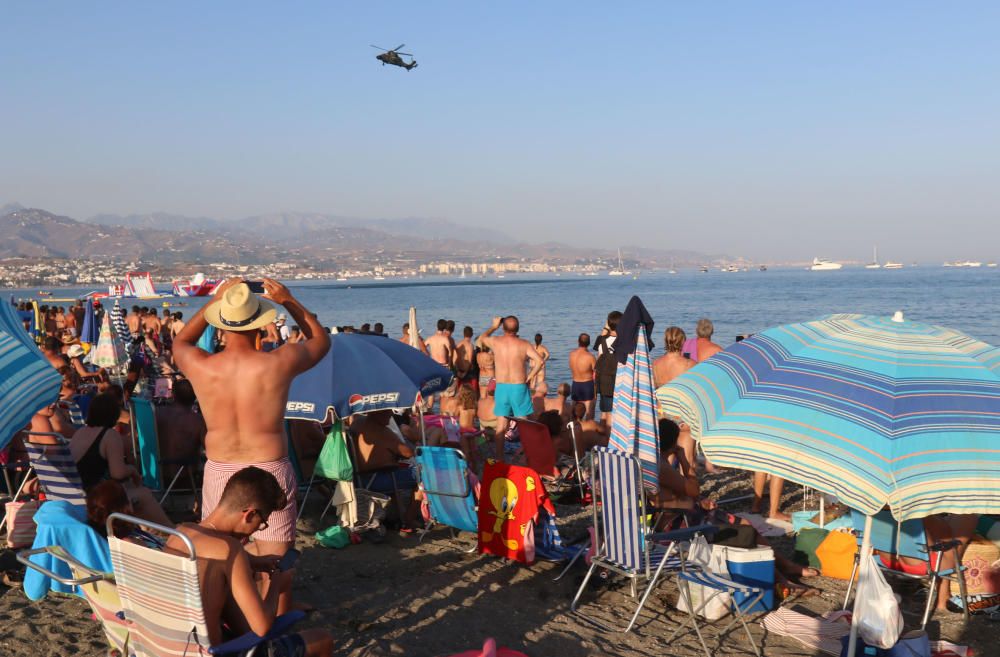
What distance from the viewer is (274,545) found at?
3.68 m

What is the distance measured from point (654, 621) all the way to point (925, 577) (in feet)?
5.81

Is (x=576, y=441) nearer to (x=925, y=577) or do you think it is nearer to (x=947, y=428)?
(x=925, y=577)

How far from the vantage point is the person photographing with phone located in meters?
3.65

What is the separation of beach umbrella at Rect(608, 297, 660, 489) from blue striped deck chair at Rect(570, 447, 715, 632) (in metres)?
0.70

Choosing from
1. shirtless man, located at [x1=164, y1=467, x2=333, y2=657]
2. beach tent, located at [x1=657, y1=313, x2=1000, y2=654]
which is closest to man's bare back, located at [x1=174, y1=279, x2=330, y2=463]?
shirtless man, located at [x1=164, y1=467, x2=333, y2=657]

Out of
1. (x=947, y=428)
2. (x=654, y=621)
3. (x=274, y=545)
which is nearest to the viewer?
(x=947, y=428)

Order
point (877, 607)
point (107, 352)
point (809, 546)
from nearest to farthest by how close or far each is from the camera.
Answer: point (877, 607)
point (809, 546)
point (107, 352)

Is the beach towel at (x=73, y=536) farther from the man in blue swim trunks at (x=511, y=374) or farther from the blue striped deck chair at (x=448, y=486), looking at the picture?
the man in blue swim trunks at (x=511, y=374)

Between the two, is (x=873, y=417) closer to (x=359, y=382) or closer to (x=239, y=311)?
(x=239, y=311)

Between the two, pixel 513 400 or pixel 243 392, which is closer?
pixel 243 392

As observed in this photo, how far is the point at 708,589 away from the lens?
4.86m

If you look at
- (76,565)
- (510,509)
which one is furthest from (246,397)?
(510,509)

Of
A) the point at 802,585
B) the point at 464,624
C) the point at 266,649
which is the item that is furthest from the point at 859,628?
the point at 266,649

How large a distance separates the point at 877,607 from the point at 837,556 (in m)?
1.82
